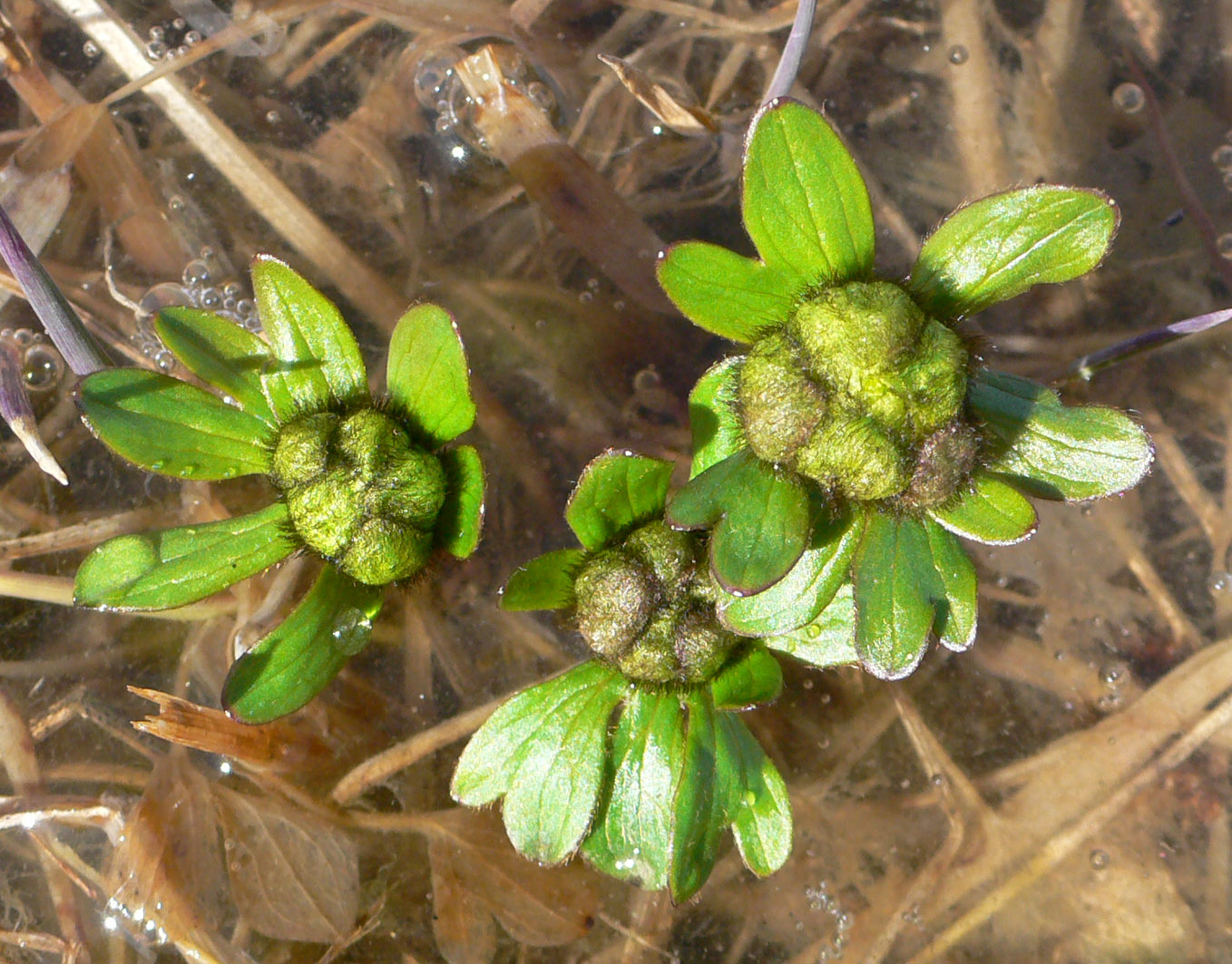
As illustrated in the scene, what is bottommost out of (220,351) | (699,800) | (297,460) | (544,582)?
(699,800)

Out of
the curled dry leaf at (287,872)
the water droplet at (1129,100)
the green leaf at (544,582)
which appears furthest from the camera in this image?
the water droplet at (1129,100)

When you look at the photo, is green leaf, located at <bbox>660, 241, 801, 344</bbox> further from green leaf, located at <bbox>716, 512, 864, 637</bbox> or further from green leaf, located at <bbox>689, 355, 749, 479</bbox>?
green leaf, located at <bbox>716, 512, 864, 637</bbox>

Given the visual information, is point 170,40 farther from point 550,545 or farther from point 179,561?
point 550,545

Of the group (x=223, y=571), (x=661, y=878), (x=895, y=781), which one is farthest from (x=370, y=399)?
(x=895, y=781)

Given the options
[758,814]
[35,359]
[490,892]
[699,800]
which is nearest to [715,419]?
[699,800]

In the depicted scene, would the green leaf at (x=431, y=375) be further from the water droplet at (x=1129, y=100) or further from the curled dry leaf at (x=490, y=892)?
the water droplet at (x=1129, y=100)

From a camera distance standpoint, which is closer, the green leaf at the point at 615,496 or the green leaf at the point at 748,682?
the green leaf at the point at 615,496

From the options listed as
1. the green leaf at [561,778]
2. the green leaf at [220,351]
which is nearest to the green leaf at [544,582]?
the green leaf at [561,778]
